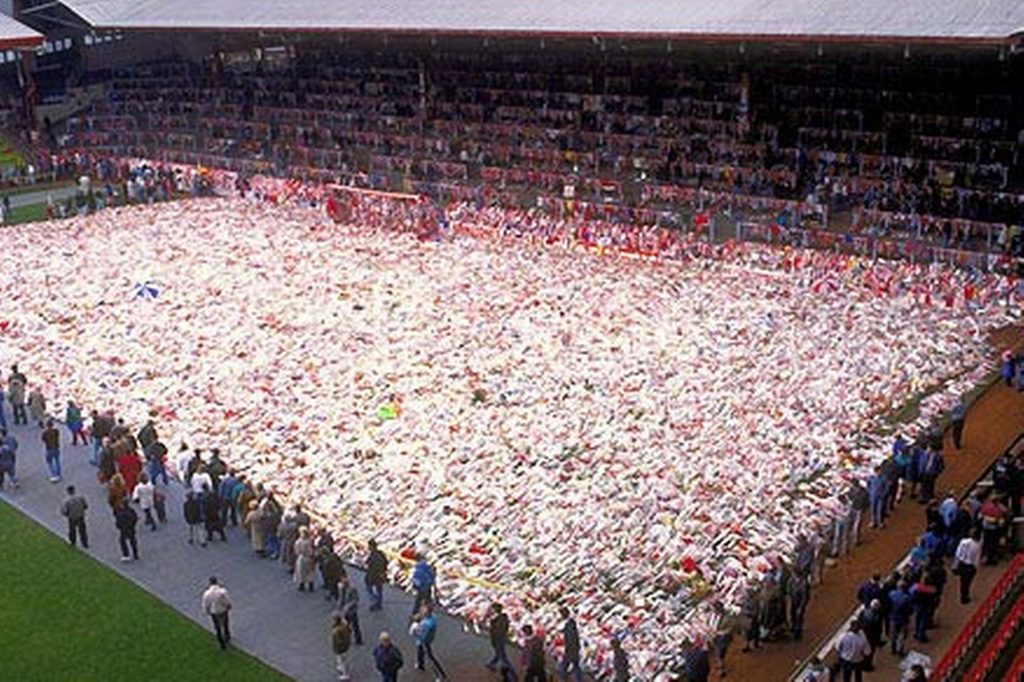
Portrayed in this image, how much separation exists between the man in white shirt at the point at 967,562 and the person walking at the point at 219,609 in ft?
30.3

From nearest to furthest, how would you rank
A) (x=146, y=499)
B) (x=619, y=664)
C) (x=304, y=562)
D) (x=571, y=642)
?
1. (x=619, y=664)
2. (x=571, y=642)
3. (x=304, y=562)
4. (x=146, y=499)

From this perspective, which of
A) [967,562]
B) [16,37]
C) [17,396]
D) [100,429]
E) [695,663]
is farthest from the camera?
[16,37]

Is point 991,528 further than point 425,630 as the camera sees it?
Yes

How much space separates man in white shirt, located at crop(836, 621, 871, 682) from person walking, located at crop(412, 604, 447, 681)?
15.4ft

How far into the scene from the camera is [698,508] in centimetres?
1809

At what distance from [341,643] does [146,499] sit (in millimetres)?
5695

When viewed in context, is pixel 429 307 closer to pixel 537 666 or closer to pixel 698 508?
pixel 698 508

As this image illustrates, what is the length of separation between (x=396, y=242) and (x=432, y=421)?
13.9 metres

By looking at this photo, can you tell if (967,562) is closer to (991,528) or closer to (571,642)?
(991,528)

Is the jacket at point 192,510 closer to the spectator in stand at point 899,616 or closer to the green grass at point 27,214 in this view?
the spectator in stand at point 899,616

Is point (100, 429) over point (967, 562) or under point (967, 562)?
under

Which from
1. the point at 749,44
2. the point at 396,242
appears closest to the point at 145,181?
the point at 396,242

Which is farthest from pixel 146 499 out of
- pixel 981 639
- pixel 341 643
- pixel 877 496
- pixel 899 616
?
pixel 981 639

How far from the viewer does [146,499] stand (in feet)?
62.3
